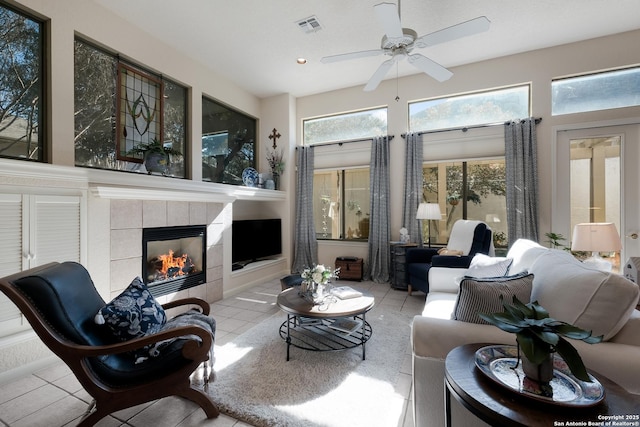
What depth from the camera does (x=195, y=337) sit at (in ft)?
5.47

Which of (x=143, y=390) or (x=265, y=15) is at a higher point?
(x=265, y=15)

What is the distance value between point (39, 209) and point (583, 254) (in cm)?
560

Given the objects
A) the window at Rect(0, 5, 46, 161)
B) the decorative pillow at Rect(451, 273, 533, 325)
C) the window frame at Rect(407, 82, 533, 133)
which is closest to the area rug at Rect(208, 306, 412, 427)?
the decorative pillow at Rect(451, 273, 533, 325)

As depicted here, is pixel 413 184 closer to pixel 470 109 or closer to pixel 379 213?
pixel 379 213

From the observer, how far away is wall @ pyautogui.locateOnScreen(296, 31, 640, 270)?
3578 millimetres

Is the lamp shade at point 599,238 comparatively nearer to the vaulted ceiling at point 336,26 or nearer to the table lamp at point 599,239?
the table lamp at point 599,239

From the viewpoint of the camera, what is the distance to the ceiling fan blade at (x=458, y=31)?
2.13m

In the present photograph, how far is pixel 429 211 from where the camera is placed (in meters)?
4.14

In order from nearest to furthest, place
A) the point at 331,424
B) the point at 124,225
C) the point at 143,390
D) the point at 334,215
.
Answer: the point at 143,390
the point at 331,424
the point at 124,225
the point at 334,215

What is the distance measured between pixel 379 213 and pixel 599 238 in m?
2.76

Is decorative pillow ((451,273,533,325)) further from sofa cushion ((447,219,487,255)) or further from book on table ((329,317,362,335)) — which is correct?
sofa cushion ((447,219,487,255))

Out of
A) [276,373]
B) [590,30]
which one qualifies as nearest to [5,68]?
[276,373]

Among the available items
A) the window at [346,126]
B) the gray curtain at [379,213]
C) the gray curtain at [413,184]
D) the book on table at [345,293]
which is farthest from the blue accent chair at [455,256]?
the window at [346,126]

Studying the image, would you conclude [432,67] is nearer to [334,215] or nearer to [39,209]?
[334,215]
